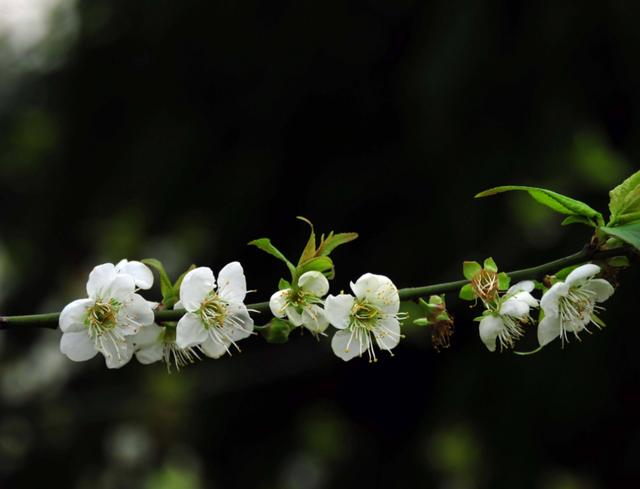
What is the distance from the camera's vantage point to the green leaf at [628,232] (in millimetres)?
699

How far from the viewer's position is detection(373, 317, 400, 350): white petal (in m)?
0.82

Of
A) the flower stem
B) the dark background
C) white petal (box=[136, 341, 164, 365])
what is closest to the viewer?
the flower stem

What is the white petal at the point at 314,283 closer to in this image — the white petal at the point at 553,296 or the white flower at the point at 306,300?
the white flower at the point at 306,300

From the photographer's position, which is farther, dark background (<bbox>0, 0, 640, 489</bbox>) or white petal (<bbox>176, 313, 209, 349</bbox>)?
dark background (<bbox>0, 0, 640, 489</bbox>)

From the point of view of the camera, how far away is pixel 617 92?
1.73 m

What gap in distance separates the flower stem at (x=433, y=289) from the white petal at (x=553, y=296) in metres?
0.02

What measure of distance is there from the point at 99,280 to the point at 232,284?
12cm

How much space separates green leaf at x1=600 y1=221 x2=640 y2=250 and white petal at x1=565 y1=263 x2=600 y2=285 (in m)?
0.03

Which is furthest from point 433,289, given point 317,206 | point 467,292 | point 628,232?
point 317,206

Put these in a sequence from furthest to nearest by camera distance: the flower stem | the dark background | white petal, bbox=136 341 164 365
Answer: the dark background < white petal, bbox=136 341 164 365 < the flower stem

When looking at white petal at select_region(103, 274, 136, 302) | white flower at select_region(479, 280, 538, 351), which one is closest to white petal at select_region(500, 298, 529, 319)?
white flower at select_region(479, 280, 538, 351)

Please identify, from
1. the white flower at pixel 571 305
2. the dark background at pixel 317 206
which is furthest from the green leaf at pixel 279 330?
the dark background at pixel 317 206

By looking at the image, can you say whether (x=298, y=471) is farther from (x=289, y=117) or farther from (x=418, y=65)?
(x=418, y=65)

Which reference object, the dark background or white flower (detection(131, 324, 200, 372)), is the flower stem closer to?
white flower (detection(131, 324, 200, 372))
